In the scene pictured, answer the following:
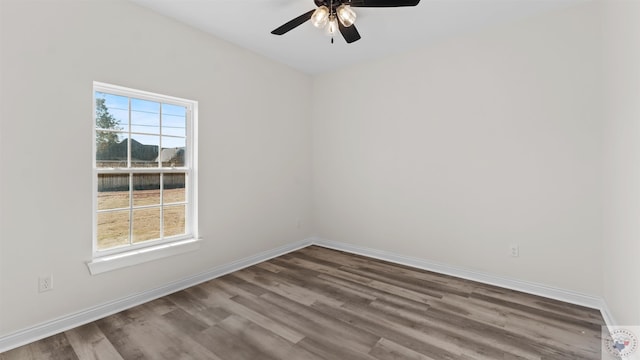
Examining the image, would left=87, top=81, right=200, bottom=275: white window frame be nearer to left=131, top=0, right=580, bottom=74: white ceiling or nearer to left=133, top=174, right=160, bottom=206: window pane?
left=133, top=174, right=160, bottom=206: window pane

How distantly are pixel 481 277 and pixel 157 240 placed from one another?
137 inches

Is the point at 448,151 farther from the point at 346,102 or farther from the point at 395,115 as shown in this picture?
the point at 346,102

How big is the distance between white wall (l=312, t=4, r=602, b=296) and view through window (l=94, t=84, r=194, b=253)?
7.25 ft

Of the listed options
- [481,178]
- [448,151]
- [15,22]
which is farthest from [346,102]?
[15,22]

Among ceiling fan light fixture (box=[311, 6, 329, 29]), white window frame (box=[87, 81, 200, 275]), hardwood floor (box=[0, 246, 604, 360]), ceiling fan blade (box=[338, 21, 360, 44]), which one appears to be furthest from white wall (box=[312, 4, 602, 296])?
white window frame (box=[87, 81, 200, 275])

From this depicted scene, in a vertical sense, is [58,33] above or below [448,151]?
above

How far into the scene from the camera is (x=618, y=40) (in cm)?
197

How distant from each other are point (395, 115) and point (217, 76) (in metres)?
2.27

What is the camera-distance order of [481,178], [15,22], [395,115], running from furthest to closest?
1. [395,115]
2. [481,178]
3. [15,22]

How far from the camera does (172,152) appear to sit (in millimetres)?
2912

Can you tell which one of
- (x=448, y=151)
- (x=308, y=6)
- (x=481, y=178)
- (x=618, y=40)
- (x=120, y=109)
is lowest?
(x=481, y=178)

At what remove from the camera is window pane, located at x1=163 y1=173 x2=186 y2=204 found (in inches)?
113

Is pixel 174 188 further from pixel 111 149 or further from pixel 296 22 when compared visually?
pixel 296 22

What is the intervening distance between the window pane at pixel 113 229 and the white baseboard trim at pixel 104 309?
511 millimetres
